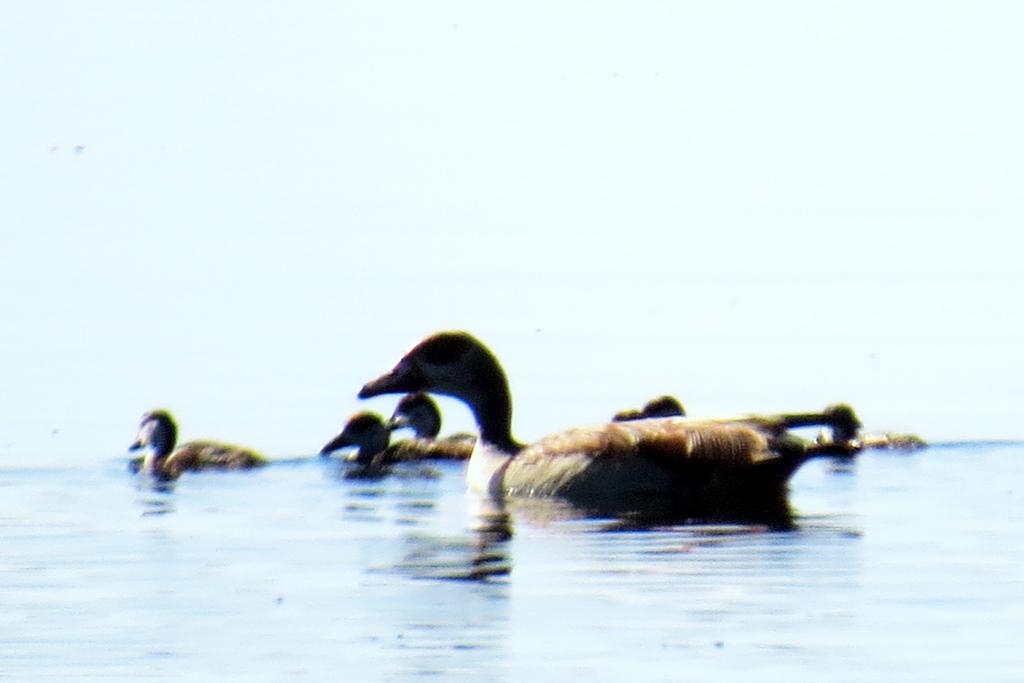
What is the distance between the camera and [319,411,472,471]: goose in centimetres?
2244

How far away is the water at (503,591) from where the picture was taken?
9.88 meters

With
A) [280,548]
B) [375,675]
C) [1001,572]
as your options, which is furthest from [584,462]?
[375,675]

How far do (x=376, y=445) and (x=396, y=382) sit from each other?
4205 mm

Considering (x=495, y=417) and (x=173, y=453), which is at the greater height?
(x=495, y=417)

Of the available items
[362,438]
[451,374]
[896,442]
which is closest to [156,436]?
[362,438]

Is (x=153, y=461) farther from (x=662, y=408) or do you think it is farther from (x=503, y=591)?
(x=503, y=591)

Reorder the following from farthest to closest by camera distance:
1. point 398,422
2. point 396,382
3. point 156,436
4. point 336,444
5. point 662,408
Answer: point 398,422, point 662,408, point 156,436, point 336,444, point 396,382

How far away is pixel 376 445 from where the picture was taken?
2319 centimetres

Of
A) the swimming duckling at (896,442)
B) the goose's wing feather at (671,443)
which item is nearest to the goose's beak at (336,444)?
the swimming duckling at (896,442)

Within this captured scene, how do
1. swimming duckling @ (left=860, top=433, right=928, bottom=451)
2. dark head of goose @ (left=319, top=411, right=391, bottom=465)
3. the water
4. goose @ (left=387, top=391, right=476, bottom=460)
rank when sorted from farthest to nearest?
1. goose @ (left=387, top=391, right=476, bottom=460)
2. dark head of goose @ (left=319, top=411, right=391, bottom=465)
3. swimming duckling @ (left=860, top=433, right=928, bottom=451)
4. the water

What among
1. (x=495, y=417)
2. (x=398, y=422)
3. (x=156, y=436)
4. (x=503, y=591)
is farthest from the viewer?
(x=398, y=422)

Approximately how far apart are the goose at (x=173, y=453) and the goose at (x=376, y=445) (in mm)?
1422

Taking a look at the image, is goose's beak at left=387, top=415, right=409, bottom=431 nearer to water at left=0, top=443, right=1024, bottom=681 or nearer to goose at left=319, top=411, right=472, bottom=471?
goose at left=319, top=411, right=472, bottom=471

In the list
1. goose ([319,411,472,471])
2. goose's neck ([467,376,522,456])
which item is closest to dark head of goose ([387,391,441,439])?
goose ([319,411,472,471])
